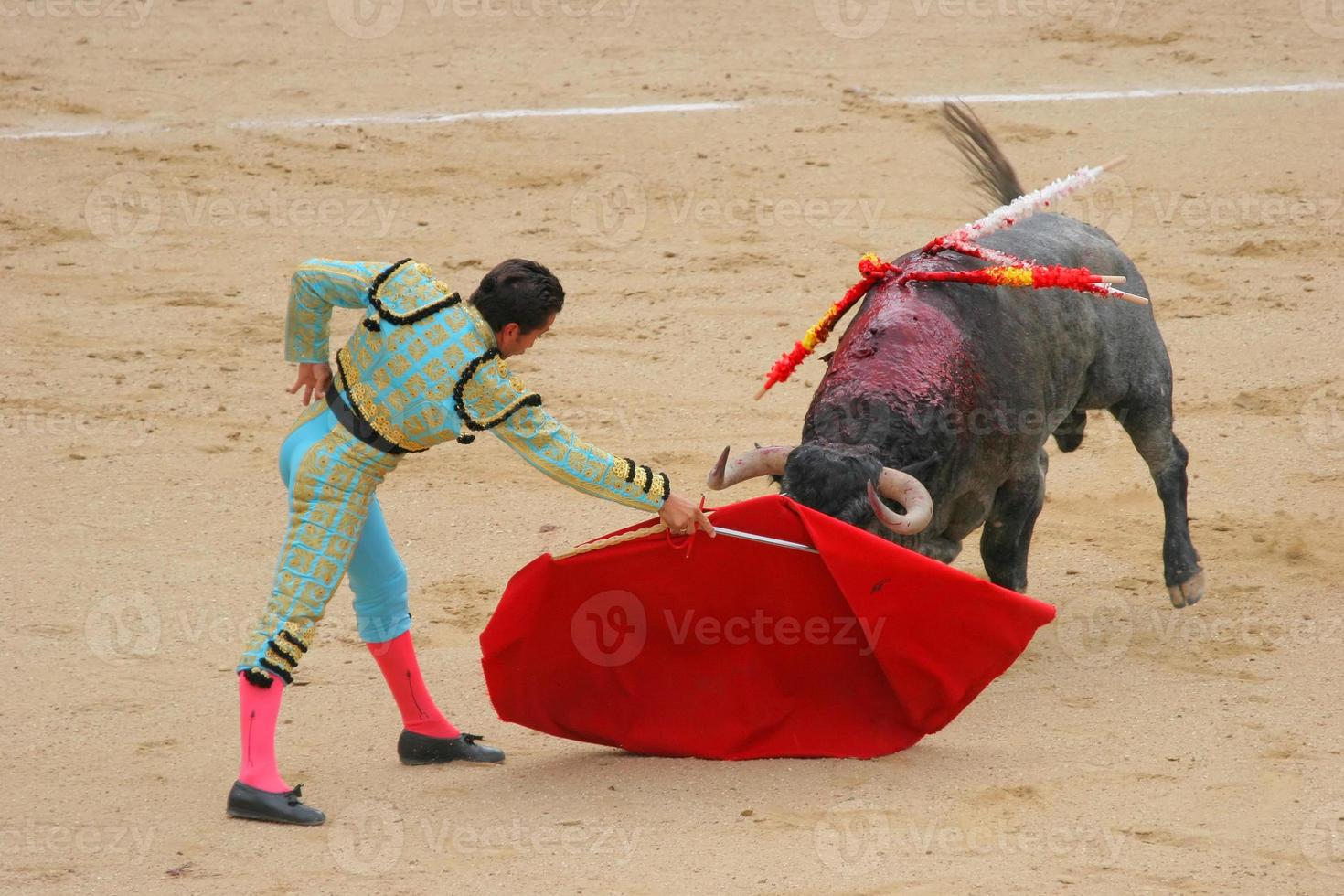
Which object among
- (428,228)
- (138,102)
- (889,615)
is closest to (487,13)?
(138,102)

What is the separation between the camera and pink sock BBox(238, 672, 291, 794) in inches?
172

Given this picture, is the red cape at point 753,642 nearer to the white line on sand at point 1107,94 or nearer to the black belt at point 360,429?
the black belt at point 360,429

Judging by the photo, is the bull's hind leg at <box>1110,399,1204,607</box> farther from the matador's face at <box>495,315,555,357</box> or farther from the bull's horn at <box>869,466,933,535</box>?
the matador's face at <box>495,315,555,357</box>

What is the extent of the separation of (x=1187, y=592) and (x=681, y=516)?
2.68 meters

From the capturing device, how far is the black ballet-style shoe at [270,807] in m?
4.41

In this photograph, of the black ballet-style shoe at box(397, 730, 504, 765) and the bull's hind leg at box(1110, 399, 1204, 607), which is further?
the bull's hind leg at box(1110, 399, 1204, 607)

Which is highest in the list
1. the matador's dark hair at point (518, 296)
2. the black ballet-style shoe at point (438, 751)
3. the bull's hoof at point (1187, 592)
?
the matador's dark hair at point (518, 296)

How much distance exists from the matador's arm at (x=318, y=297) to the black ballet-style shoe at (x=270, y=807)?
114 centimetres

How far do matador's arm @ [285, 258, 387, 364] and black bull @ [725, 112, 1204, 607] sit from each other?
137 centimetres

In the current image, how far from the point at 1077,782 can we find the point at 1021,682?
95 centimetres

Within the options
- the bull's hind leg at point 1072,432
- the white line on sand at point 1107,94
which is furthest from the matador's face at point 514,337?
the white line on sand at point 1107,94

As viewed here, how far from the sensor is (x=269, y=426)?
7.80 m

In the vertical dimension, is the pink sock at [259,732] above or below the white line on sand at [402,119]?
below

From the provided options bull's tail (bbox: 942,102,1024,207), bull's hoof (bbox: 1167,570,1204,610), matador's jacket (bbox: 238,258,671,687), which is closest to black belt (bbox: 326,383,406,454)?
matador's jacket (bbox: 238,258,671,687)
